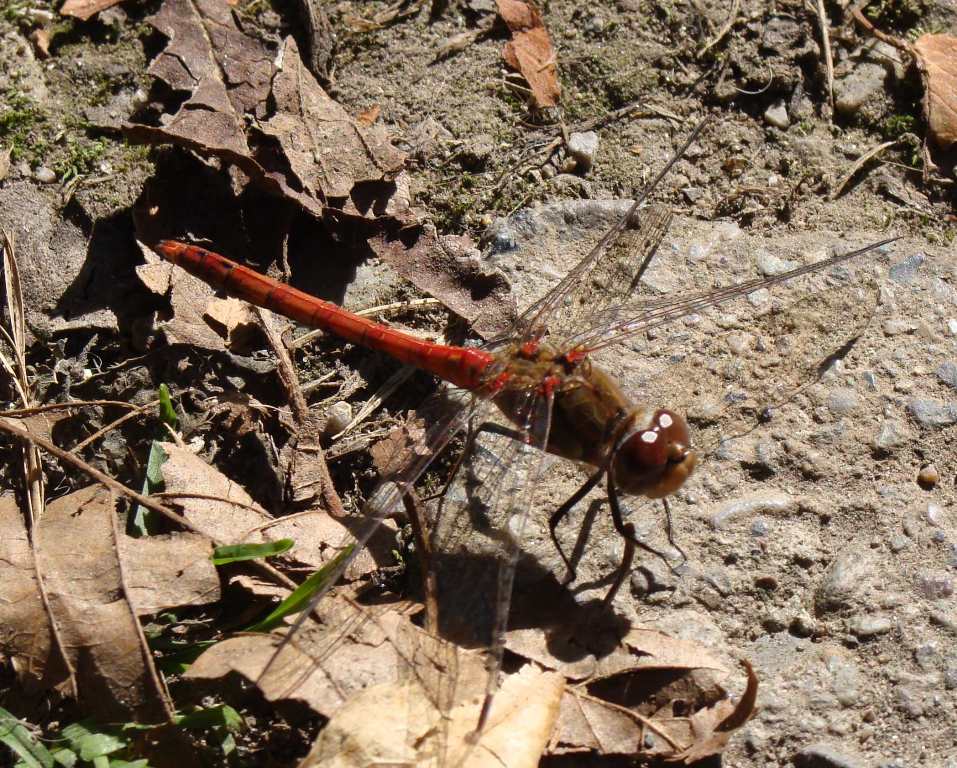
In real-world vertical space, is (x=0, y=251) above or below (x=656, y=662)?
above

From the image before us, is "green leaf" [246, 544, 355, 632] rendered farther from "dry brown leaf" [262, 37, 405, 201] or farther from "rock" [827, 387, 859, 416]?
"rock" [827, 387, 859, 416]

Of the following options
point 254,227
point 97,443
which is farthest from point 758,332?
point 97,443

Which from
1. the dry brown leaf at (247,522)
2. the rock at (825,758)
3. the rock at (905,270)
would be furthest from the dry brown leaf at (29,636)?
the rock at (905,270)

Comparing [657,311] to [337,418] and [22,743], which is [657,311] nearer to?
[337,418]

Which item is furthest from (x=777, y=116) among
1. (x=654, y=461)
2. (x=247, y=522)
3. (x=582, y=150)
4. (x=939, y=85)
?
(x=247, y=522)

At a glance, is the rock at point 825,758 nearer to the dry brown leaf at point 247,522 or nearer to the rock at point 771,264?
the dry brown leaf at point 247,522

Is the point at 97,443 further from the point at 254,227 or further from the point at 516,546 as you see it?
the point at 516,546

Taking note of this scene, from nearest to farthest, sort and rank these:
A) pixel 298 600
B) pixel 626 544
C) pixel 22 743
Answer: pixel 22 743 < pixel 298 600 < pixel 626 544
